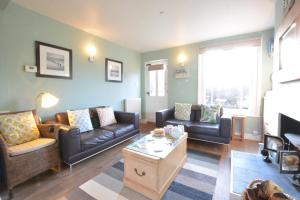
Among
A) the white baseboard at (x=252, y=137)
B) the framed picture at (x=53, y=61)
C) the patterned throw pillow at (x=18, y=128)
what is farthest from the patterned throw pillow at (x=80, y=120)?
the white baseboard at (x=252, y=137)

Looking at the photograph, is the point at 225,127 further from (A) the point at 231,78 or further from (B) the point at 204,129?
(A) the point at 231,78

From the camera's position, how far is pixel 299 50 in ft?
3.93

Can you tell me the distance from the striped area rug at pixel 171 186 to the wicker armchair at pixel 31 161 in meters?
0.56

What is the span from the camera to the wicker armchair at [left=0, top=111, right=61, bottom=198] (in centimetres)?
151

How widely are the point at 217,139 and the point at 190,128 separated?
1.77 ft

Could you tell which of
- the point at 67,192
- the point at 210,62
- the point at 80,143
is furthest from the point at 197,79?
the point at 67,192

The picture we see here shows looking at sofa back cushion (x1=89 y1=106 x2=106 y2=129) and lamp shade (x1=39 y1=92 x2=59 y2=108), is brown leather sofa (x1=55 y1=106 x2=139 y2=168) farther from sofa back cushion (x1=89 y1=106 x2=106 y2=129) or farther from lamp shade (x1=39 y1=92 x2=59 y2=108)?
lamp shade (x1=39 y1=92 x2=59 y2=108)

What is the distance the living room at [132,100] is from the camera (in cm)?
154

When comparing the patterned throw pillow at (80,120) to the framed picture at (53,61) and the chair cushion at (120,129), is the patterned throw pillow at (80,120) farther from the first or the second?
the framed picture at (53,61)

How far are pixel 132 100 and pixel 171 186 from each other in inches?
→ 121

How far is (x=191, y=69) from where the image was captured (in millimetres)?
3988

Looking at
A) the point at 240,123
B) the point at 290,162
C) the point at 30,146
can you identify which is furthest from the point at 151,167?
the point at 240,123

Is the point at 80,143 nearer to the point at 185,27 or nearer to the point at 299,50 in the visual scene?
the point at 299,50

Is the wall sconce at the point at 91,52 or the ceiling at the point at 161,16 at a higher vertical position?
the ceiling at the point at 161,16
